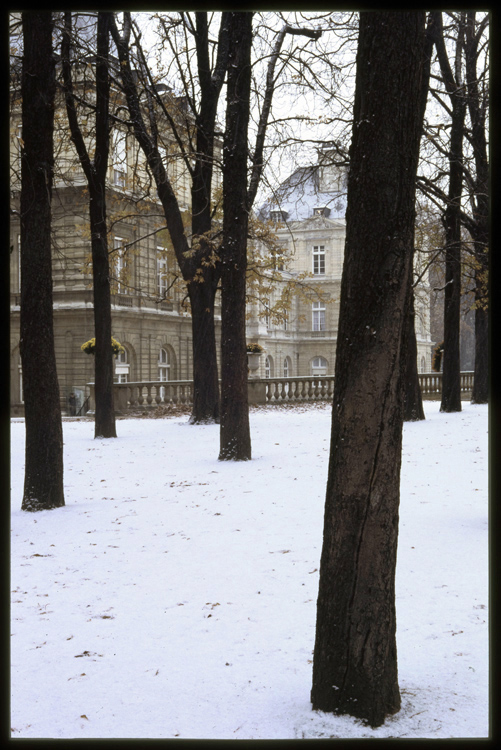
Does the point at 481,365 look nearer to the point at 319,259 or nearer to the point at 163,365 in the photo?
the point at 163,365

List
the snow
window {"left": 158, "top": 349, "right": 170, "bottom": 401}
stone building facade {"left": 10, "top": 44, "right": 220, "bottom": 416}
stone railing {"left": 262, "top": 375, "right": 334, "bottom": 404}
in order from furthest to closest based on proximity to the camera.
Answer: window {"left": 158, "top": 349, "right": 170, "bottom": 401}, stone building facade {"left": 10, "top": 44, "right": 220, "bottom": 416}, stone railing {"left": 262, "top": 375, "right": 334, "bottom": 404}, the snow

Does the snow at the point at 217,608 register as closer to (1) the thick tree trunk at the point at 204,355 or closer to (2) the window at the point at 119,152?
(1) the thick tree trunk at the point at 204,355

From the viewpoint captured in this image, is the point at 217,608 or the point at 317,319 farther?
the point at 317,319

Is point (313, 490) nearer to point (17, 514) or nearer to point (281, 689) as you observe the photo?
point (17, 514)

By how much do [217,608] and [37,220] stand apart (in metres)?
5.00

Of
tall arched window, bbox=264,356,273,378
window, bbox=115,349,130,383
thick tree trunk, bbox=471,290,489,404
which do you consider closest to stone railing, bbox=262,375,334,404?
thick tree trunk, bbox=471,290,489,404

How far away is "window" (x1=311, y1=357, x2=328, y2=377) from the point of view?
197ft

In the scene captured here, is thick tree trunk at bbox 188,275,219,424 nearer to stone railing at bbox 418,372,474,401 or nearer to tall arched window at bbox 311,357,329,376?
stone railing at bbox 418,372,474,401

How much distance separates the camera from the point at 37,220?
8.13 metres

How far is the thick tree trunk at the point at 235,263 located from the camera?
11328 mm

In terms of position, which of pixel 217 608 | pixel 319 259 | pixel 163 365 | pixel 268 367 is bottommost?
pixel 217 608

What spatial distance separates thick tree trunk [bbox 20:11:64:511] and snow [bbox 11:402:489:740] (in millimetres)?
1562

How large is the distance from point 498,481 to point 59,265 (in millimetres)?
32306

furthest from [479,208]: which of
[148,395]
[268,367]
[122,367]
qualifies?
[268,367]
